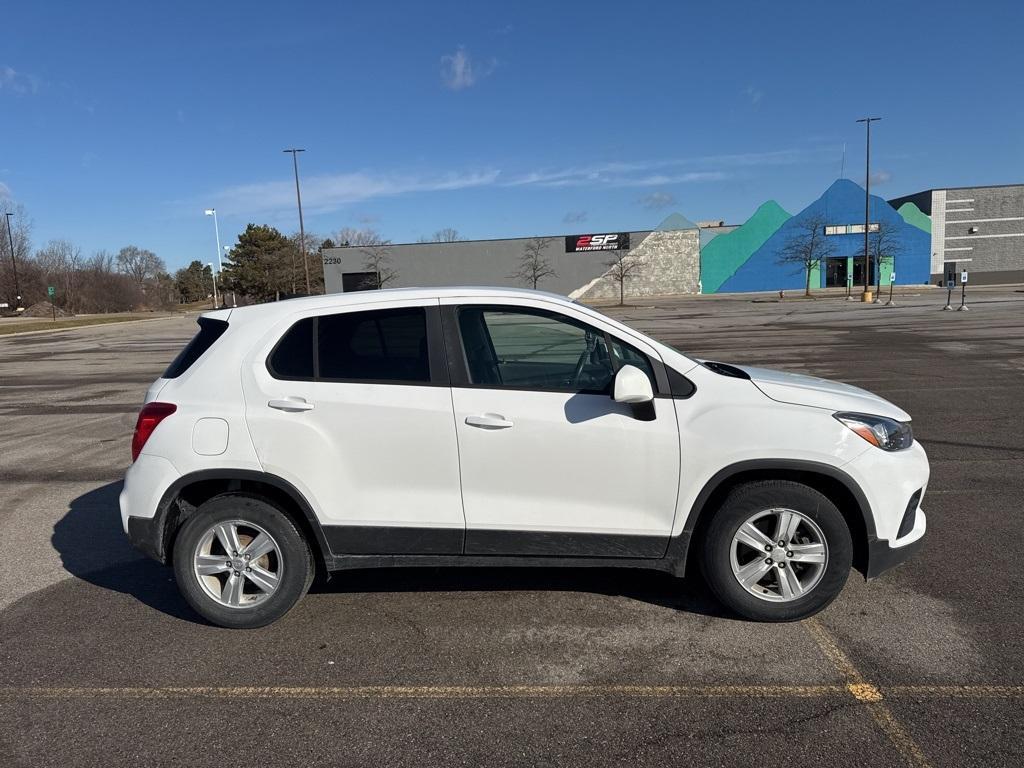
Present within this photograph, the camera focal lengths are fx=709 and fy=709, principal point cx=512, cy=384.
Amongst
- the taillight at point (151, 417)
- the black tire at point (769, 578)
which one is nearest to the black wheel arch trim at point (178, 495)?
the taillight at point (151, 417)

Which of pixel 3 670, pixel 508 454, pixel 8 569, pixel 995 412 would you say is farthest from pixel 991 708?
pixel 995 412

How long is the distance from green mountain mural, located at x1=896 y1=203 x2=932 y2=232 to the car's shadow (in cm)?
7213

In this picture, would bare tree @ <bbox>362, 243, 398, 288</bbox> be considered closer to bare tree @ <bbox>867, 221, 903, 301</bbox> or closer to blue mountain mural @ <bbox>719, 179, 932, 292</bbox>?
blue mountain mural @ <bbox>719, 179, 932, 292</bbox>

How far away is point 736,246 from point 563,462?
6878 cm

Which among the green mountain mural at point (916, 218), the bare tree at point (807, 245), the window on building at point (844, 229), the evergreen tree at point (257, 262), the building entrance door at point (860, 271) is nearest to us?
the bare tree at point (807, 245)

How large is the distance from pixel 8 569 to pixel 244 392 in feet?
8.30

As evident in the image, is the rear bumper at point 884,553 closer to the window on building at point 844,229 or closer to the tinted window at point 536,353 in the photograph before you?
the tinted window at point 536,353

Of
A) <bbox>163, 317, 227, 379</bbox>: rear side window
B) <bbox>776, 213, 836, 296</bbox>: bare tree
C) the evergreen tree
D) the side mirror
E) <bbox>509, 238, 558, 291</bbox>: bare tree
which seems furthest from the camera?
the evergreen tree

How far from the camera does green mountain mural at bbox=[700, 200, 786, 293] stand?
66.4 meters

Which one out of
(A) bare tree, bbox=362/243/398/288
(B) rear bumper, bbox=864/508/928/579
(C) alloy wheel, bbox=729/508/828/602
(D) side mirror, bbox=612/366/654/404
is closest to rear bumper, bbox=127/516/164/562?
(D) side mirror, bbox=612/366/654/404

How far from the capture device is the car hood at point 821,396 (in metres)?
3.63

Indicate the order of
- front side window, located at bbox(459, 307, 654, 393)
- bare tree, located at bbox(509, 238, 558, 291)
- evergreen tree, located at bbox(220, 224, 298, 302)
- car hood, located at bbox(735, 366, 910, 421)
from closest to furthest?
car hood, located at bbox(735, 366, 910, 421), front side window, located at bbox(459, 307, 654, 393), bare tree, located at bbox(509, 238, 558, 291), evergreen tree, located at bbox(220, 224, 298, 302)

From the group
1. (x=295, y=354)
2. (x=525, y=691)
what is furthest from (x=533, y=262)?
(x=525, y=691)

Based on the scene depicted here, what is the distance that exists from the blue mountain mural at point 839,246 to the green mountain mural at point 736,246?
55cm
